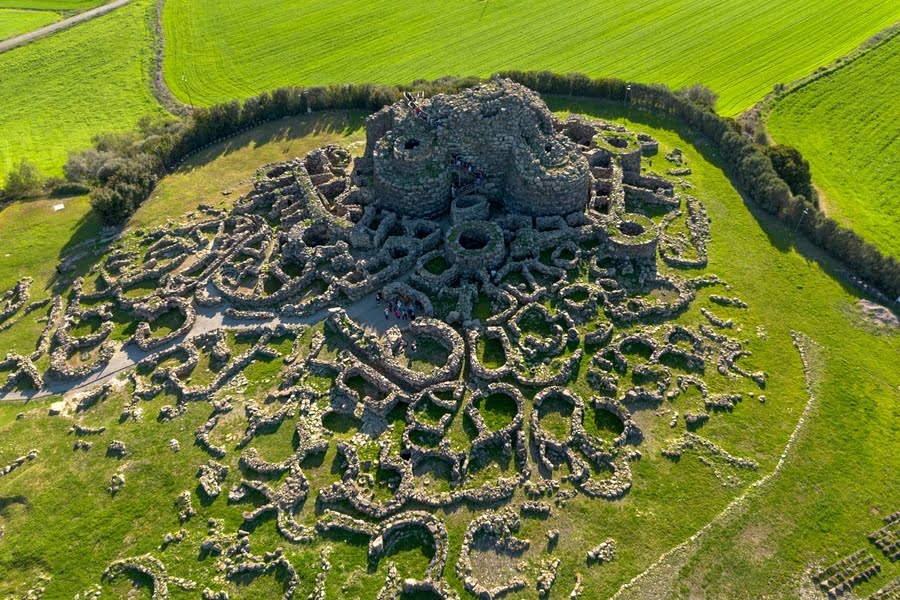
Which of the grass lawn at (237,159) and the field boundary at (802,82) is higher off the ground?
the field boundary at (802,82)

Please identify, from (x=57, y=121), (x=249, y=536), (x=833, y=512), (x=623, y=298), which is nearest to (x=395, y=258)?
(x=623, y=298)

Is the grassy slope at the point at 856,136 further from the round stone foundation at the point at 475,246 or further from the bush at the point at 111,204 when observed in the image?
the bush at the point at 111,204

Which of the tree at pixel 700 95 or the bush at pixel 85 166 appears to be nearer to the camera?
the bush at pixel 85 166

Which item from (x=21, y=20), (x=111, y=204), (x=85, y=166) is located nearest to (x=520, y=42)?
(x=85, y=166)

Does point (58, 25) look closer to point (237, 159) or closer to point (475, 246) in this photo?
point (237, 159)

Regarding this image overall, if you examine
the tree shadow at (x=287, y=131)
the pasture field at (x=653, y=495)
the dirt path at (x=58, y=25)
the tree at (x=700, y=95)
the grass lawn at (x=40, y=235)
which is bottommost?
the pasture field at (x=653, y=495)

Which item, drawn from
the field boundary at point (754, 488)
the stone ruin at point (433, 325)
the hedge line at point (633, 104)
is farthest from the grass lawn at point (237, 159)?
the field boundary at point (754, 488)

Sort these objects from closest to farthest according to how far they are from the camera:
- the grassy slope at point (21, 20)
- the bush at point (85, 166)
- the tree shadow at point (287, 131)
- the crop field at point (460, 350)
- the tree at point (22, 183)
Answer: the crop field at point (460, 350), the tree at point (22, 183), the bush at point (85, 166), the tree shadow at point (287, 131), the grassy slope at point (21, 20)
